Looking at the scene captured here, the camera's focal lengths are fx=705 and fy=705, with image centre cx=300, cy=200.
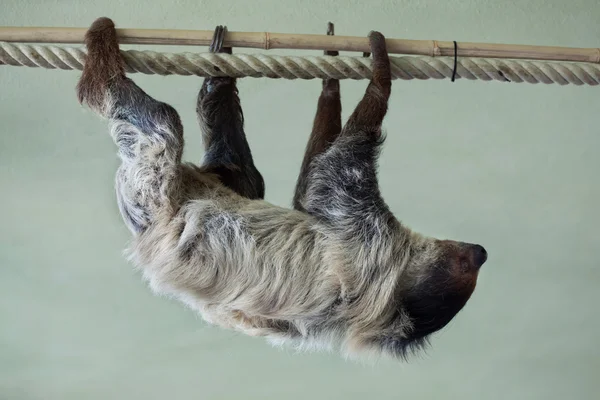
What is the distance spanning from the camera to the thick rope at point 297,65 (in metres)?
3.31

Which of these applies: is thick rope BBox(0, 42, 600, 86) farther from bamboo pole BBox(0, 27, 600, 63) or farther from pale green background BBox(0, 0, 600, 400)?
pale green background BBox(0, 0, 600, 400)

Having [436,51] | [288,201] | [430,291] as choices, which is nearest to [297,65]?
[436,51]

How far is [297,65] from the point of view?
10.9 feet

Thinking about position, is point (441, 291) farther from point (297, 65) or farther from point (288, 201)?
point (288, 201)

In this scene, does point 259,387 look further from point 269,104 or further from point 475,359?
point 269,104

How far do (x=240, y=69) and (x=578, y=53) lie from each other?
1762 mm

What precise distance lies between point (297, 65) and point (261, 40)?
0.23m

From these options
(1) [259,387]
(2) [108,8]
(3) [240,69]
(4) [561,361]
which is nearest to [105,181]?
(2) [108,8]

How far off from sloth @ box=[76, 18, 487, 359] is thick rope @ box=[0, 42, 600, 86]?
3.9 inches

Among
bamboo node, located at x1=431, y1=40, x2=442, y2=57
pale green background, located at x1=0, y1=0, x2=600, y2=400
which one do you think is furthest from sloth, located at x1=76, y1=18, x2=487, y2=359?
pale green background, located at x1=0, y1=0, x2=600, y2=400

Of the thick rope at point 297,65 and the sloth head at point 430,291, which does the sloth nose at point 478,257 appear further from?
the thick rope at point 297,65

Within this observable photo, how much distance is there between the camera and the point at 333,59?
338 centimetres

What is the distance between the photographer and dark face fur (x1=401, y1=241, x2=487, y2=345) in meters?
3.57

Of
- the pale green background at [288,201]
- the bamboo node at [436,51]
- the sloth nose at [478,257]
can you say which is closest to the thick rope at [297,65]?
the bamboo node at [436,51]
